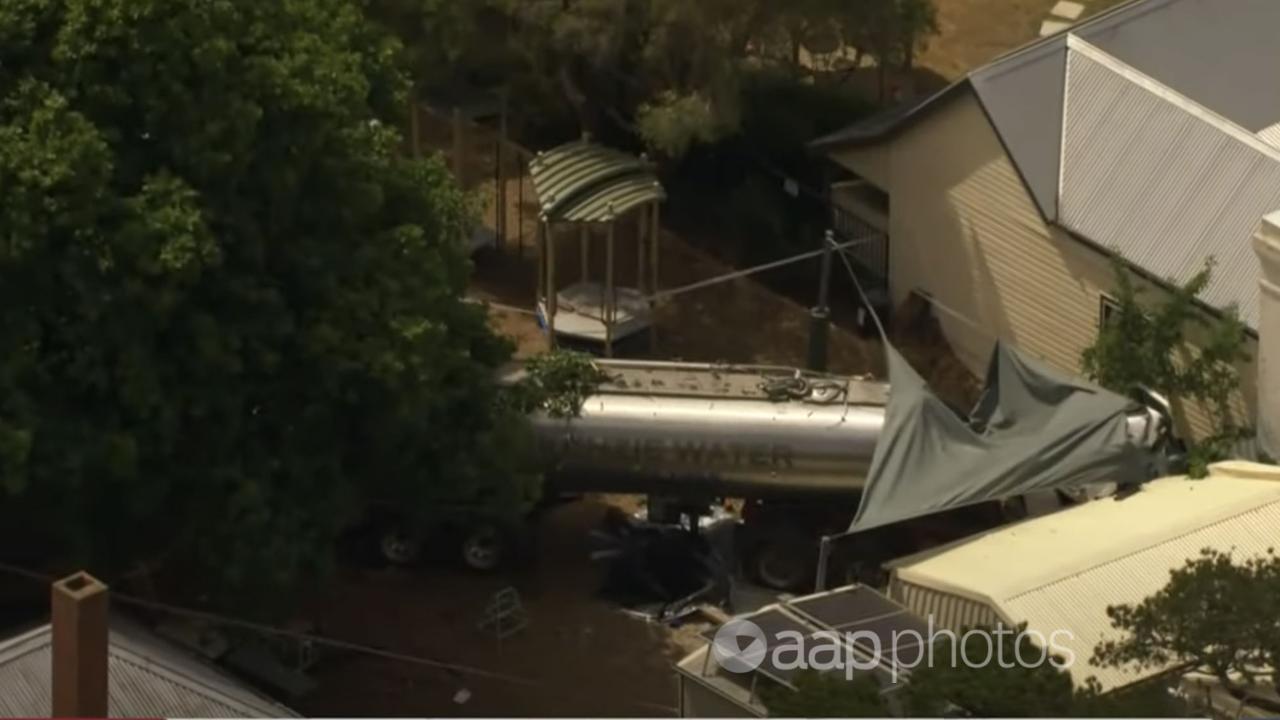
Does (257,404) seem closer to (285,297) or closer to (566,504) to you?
(285,297)

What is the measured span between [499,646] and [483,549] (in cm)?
181

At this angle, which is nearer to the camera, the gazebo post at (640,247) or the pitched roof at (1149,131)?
the pitched roof at (1149,131)

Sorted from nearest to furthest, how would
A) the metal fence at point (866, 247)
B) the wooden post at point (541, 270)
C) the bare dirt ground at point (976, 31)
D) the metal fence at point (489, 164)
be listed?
the wooden post at point (541, 270) → the metal fence at point (866, 247) → the metal fence at point (489, 164) → the bare dirt ground at point (976, 31)

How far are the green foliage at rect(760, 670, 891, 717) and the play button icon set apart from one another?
3.12m

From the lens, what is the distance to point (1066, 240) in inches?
1393

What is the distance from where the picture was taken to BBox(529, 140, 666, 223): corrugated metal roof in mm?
37000

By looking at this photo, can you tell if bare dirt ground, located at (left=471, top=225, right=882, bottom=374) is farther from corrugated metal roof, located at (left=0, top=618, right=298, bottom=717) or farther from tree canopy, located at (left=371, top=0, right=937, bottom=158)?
corrugated metal roof, located at (left=0, top=618, right=298, bottom=717)

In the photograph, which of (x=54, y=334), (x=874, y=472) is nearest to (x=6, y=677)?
(x=54, y=334)

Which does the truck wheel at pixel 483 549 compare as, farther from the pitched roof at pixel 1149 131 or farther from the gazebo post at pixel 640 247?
the pitched roof at pixel 1149 131

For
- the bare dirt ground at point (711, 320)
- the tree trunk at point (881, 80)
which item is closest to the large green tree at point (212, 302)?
the bare dirt ground at point (711, 320)

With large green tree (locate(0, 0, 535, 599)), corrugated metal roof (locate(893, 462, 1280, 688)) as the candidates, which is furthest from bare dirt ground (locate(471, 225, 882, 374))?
large green tree (locate(0, 0, 535, 599))

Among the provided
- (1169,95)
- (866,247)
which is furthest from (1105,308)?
(866,247)

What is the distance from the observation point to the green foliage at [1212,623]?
21984mm

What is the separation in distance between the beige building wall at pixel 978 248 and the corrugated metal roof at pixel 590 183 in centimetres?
404
